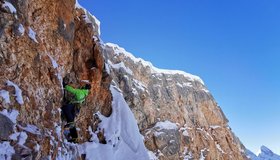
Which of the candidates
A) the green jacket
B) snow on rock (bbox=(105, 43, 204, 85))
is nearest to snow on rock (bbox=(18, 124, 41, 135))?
the green jacket

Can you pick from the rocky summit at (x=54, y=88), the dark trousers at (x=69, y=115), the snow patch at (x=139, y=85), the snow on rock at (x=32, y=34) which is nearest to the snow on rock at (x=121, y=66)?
the snow patch at (x=139, y=85)

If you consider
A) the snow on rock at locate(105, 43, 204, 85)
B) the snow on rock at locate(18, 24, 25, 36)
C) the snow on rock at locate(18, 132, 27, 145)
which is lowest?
the snow on rock at locate(18, 132, 27, 145)

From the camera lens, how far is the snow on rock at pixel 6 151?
37.8ft

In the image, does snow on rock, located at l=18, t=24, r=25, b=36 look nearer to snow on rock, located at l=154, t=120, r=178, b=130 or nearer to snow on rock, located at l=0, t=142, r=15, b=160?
snow on rock, located at l=0, t=142, r=15, b=160

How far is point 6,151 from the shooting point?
1174 centimetres

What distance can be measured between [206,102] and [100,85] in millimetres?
56105

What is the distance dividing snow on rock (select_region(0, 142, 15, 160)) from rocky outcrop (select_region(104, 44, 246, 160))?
36.2m

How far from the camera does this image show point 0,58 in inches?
522

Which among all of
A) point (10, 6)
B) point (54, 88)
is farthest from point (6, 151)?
point (10, 6)

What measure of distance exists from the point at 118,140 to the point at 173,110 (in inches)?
1683

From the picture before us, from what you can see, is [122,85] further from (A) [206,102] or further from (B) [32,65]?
(B) [32,65]

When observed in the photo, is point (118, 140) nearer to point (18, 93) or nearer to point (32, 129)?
point (32, 129)

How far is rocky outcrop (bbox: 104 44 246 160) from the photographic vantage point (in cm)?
5591

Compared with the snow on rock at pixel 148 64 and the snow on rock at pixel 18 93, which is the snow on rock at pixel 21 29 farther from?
the snow on rock at pixel 148 64
